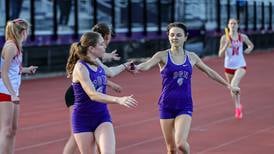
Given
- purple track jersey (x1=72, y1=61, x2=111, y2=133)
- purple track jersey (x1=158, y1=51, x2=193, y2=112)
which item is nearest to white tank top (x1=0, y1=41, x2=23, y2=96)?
purple track jersey (x1=158, y1=51, x2=193, y2=112)

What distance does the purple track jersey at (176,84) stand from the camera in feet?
30.2

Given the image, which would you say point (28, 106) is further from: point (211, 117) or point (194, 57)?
point (194, 57)

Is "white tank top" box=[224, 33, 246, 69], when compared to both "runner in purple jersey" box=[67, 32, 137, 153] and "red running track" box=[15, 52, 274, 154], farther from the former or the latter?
"runner in purple jersey" box=[67, 32, 137, 153]

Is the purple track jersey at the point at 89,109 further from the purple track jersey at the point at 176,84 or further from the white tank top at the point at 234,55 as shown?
the white tank top at the point at 234,55

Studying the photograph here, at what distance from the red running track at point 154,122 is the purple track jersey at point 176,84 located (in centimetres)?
239

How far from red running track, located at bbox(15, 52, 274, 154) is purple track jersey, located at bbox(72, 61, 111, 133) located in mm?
3876

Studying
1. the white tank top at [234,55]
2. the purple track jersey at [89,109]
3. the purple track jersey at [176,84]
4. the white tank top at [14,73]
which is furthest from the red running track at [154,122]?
the purple track jersey at [89,109]

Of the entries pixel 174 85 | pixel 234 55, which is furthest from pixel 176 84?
pixel 234 55

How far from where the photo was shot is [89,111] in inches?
302

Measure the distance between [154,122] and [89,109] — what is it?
24.9ft

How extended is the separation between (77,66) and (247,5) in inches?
1851

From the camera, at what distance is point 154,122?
1521 centimetres

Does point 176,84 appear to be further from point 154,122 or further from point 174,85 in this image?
point 154,122

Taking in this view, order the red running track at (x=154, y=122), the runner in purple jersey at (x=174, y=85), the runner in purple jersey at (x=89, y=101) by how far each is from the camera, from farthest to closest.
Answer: the red running track at (x=154, y=122) < the runner in purple jersey at (x=174, y=85) < the runner in purple jersey at (x=89, y=101)
